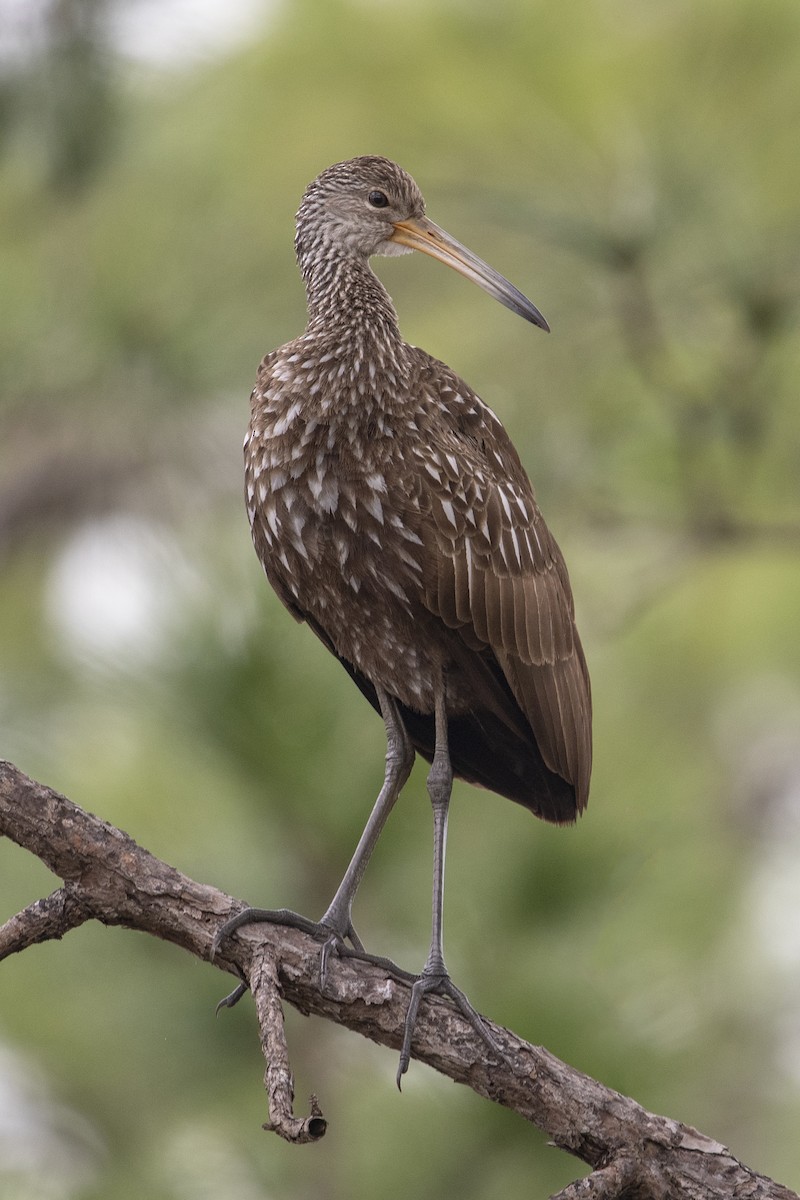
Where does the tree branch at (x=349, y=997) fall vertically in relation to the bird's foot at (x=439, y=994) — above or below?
below

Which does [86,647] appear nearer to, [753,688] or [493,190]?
[493,190]

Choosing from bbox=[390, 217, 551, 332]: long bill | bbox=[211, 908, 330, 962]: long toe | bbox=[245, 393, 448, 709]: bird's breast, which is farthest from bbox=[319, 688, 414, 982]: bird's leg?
bbox=[390, 217, 551, 332]: long bill

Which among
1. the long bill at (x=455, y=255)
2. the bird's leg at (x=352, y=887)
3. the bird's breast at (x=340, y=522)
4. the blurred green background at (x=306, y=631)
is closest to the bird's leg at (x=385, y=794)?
the bird's leg at (x=352, y=887)

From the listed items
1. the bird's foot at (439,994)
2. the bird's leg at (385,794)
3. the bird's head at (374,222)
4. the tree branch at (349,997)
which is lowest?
the tree branch at (349,997)

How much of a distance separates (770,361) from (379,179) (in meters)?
1.82

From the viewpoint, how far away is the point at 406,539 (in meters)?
3.01

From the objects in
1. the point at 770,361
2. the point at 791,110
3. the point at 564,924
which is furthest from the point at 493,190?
the point at 564,924

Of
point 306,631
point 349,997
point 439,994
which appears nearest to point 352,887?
point 439,994

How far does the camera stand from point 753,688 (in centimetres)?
844

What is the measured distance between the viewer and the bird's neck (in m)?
3.12

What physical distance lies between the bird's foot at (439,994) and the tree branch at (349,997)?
0.05 feet

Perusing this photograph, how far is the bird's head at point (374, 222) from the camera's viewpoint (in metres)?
3.30

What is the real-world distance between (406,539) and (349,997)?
0.82 meters

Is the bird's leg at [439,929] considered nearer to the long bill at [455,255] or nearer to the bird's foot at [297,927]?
the bird's foot at [297,927]
